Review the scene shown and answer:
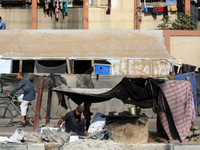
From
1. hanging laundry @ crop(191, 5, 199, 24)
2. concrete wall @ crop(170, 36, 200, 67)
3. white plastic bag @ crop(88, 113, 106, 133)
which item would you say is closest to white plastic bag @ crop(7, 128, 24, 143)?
white plastic bag @ crop(88, 113, 106, 133)

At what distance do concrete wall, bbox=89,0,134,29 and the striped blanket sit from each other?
531 inches

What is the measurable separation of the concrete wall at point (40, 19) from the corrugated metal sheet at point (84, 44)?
1977 mm

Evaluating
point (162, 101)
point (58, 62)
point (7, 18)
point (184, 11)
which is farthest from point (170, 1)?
point (162, 101)

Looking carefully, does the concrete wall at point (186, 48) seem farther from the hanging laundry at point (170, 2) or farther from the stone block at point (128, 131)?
the stone block at point (128, 131)

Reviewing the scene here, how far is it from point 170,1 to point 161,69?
229 inches

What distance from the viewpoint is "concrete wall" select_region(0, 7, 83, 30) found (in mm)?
23328

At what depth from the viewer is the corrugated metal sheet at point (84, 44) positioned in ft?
64.2

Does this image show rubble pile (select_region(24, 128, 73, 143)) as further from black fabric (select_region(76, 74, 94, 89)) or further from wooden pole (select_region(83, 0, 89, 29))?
wooden pole (select_region(83, 0, 89, 29))

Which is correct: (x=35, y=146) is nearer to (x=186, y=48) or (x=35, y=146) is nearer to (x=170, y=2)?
(x=186, y=48)

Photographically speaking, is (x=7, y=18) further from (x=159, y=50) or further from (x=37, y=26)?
(x=159, y=50)

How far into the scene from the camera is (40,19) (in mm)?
23359

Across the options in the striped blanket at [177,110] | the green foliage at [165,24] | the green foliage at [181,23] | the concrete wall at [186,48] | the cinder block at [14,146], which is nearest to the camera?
the cinder block at [14,146]

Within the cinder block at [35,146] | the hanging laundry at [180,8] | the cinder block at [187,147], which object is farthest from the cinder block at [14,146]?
the hanging laundry at [180,8]

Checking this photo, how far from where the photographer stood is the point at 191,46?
21.8 meters
